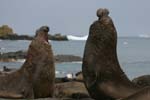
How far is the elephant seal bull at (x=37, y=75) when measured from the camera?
44.0 feet

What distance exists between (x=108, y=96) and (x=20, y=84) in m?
2.63

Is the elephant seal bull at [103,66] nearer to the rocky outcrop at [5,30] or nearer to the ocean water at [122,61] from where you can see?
the ocean water at [122,61]

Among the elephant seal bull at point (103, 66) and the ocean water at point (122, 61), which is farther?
the ocean water at point (122, 61)

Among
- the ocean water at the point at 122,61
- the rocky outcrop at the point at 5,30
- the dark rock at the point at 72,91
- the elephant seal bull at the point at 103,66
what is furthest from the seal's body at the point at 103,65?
the rocky outcrop at the point at 5,30

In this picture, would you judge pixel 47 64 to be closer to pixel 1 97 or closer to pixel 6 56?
pixel 1 97

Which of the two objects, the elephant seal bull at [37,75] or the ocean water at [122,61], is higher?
the elephant seal bull at [37,75]

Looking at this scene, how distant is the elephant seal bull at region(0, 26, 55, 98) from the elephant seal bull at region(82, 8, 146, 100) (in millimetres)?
1404

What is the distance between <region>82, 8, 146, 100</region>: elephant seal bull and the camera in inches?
479

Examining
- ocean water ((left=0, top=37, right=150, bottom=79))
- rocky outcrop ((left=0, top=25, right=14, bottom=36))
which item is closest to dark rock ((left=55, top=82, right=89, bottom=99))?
ocean water ((left=0, top=37, right=150, bottom=79))

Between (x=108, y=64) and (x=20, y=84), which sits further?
(x=20, y=84)

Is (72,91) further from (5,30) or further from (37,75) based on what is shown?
(5,30)

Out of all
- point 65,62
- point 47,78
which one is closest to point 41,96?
point 47,78

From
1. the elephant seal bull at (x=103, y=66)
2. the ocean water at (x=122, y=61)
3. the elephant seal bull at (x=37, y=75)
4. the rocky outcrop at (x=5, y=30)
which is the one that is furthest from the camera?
the rocky outcrop at (x=5, y=30)

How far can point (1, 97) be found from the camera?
44.0ft
